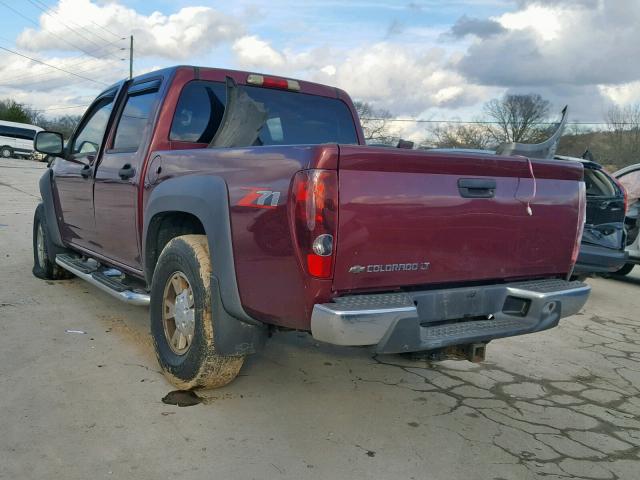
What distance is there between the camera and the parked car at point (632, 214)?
8.14 meters

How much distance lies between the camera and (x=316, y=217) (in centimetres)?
269

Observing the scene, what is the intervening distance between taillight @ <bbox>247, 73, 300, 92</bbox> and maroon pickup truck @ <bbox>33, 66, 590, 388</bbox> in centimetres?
1

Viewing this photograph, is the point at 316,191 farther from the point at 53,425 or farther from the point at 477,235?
the point at 53,425

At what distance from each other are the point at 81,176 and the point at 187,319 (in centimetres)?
232

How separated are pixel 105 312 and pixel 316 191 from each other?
351cm

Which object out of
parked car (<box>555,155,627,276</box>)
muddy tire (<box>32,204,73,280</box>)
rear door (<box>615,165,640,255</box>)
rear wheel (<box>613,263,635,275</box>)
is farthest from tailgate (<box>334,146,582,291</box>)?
rear wheel (<box>613,263,635,275</box>)

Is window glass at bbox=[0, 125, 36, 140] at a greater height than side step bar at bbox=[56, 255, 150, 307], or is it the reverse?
window glass at bbox=[0, 125, 36, 140]

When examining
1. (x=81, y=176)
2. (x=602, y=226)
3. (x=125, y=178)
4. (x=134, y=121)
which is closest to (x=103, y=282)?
(x=125, y=178)

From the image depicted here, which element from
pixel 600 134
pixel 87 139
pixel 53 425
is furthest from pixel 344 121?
pixel 600 134

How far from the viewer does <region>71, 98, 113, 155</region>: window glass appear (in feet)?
17.0

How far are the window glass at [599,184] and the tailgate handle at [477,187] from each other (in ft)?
15.7

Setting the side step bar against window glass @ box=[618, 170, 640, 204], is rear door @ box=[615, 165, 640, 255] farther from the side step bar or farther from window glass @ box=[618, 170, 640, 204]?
the side step bar

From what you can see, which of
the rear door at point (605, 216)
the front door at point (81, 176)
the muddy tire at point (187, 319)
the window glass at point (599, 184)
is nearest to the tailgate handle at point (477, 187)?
the muddy tire at point (187, 319)

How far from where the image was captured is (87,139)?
5.57m
